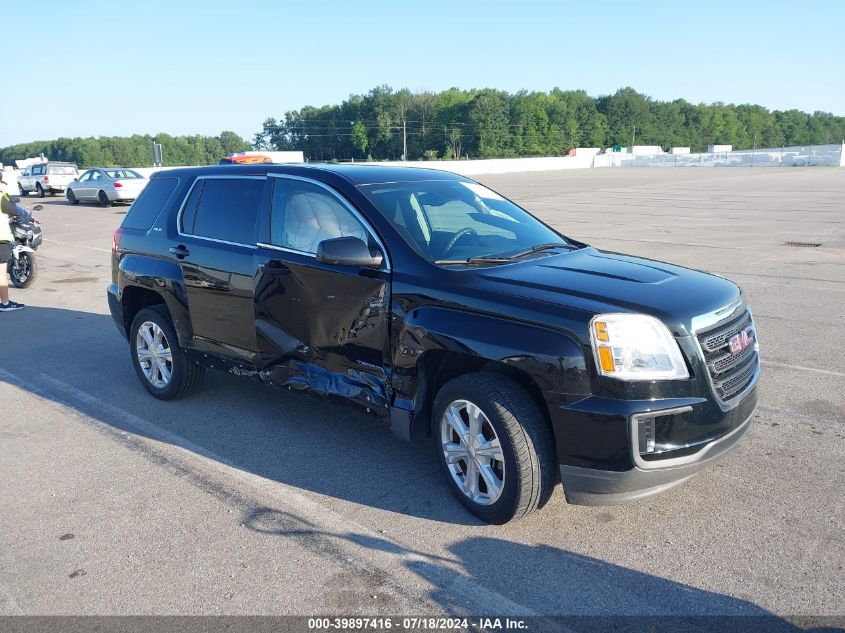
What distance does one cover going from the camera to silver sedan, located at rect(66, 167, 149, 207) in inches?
1091

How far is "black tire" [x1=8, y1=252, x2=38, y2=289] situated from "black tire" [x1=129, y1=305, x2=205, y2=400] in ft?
21.9

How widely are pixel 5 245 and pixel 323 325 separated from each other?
23.0 ft

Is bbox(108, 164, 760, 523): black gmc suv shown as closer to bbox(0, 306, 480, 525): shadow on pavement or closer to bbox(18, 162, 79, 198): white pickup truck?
bbox(0, 306, 480, 525): shadow on pavement

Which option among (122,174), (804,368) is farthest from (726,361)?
(122,174)

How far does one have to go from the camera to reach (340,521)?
12.6ft

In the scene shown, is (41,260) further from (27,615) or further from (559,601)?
(559,601)

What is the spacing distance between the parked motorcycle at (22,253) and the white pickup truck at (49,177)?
24.6 metres

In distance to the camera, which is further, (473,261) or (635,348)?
(473,261)

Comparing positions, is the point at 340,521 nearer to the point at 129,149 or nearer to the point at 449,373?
the point at 449,373

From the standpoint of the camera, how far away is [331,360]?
177 inches

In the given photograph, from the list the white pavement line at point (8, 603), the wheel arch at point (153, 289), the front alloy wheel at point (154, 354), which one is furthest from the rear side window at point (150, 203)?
the white pavement line at point (8, 603)

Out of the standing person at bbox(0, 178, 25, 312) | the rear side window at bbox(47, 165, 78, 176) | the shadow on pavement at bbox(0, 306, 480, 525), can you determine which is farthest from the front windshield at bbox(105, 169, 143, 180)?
the shadow on pavement at bbox(0, 306, 480, 525)

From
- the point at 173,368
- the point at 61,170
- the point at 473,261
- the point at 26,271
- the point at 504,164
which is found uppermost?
the point at 504,164

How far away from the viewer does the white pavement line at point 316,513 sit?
3150 mm
